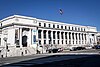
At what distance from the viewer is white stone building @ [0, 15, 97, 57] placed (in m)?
63.4

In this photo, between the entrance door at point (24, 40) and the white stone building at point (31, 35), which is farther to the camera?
the entrance door at point (24, 40)

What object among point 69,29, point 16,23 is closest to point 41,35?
point 16,23

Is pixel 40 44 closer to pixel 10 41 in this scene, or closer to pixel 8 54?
pixel 10 41

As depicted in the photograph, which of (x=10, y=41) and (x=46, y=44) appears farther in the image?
(x=46, y=44)

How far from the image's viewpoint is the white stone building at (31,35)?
6344 centimetres

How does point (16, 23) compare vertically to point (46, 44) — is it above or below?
above

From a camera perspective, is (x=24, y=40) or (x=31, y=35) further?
(x=31, y=35)

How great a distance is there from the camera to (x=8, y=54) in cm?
5812

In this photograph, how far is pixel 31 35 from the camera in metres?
70.9

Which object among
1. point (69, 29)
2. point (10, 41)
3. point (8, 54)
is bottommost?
point (8, 54)

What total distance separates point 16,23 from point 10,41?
7.63 meters

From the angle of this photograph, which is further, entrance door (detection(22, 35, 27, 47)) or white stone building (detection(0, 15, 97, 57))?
entrance door (detection(22, 35, 27, 47))

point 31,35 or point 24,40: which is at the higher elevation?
point 31,35

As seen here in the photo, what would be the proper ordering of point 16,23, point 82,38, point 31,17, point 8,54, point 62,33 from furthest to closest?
point 82,38
point 62,33
point 31,17
point 16,23
point 8,54
